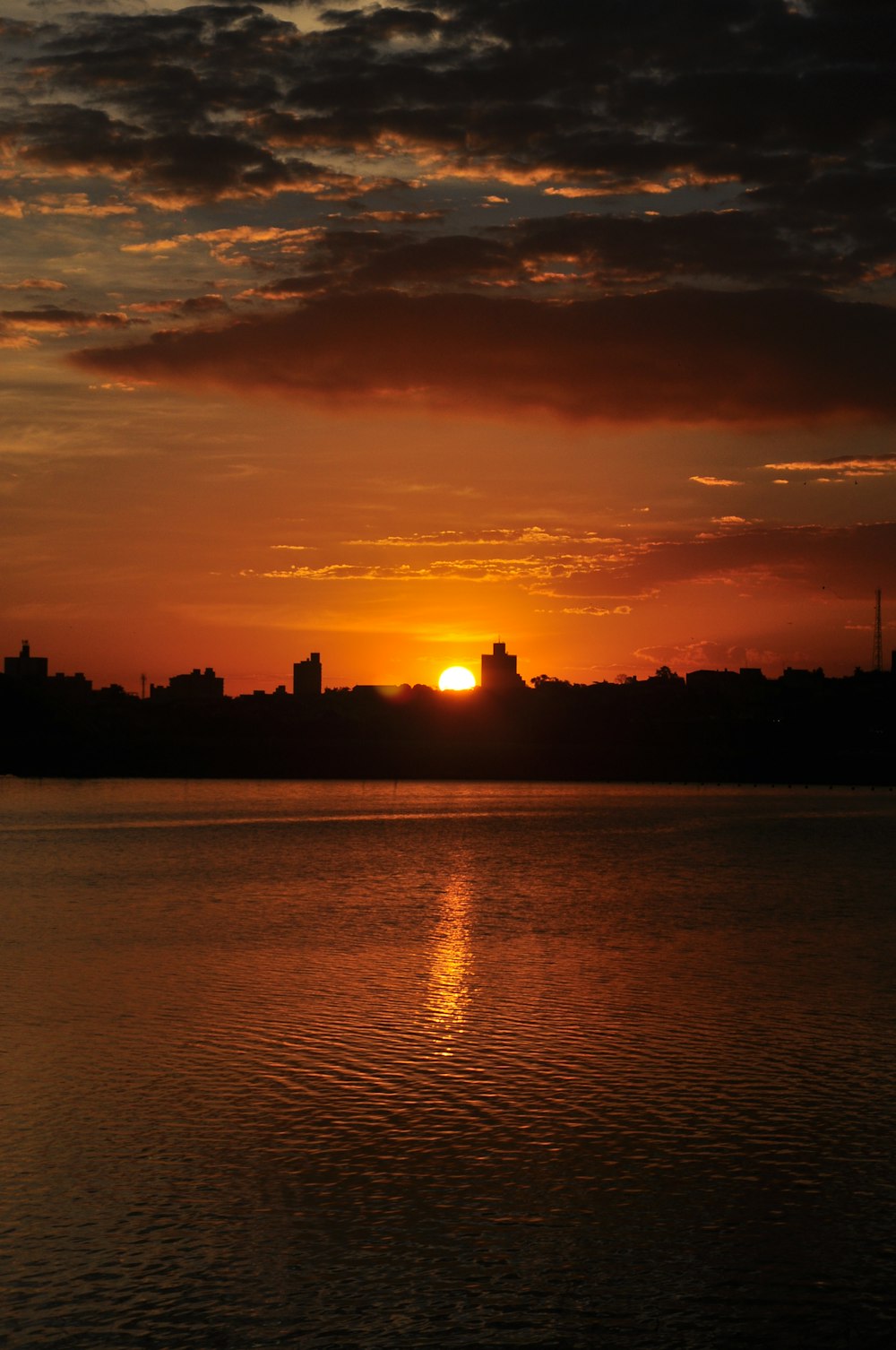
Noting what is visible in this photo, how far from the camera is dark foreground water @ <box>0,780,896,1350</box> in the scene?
16.6 m

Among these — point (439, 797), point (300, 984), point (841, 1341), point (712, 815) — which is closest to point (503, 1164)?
point (841, 1341)

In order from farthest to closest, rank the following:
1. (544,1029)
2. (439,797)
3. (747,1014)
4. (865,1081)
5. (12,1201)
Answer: (439,797) → (747,1014) → (544,1029) → (865,1081) → (12,1201)

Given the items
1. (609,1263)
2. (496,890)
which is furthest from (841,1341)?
(496,890)

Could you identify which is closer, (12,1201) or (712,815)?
(12,1201)

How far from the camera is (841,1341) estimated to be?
1572cm

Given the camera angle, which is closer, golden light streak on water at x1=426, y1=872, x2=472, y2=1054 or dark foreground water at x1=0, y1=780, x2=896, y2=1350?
dark foreground water at x1=0, y1=780, x2=896, y2=1350

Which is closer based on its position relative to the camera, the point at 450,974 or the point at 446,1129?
the point at 446,1129

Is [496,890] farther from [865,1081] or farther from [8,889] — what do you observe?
[865,1081]

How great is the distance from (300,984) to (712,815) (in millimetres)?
109891

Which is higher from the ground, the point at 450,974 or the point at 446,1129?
the point at 450,974

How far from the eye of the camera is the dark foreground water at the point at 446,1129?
16.6 metres

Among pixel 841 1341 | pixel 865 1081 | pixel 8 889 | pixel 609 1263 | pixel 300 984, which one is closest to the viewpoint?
pixel 841 1341

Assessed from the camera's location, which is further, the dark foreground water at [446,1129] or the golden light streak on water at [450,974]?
the golden light streak on water at [450,974]

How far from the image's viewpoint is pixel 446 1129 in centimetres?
2394
